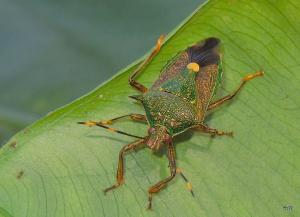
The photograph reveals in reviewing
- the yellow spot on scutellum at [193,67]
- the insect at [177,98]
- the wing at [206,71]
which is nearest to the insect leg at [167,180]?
the insect at [177,98]

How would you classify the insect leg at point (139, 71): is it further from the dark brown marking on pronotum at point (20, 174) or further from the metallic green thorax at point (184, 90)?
the dark brown marking on pronotum at point (20, 174)

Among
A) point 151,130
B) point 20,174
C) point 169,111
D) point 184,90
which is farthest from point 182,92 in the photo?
point 20,174

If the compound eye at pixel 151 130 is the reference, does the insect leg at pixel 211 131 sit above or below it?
below

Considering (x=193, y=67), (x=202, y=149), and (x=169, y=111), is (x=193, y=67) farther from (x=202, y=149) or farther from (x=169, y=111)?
(x=202, y=149)

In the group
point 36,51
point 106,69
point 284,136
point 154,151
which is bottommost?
point 284,136

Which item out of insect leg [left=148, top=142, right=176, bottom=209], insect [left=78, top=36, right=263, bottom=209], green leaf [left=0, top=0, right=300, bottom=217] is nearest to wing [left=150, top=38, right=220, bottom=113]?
insect [left=78, top=36, right=263, bottom=209]

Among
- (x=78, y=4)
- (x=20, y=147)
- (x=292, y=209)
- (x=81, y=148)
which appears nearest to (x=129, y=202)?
(x=81, y=148)

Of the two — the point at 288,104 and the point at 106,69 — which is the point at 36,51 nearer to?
the point at 106,69
